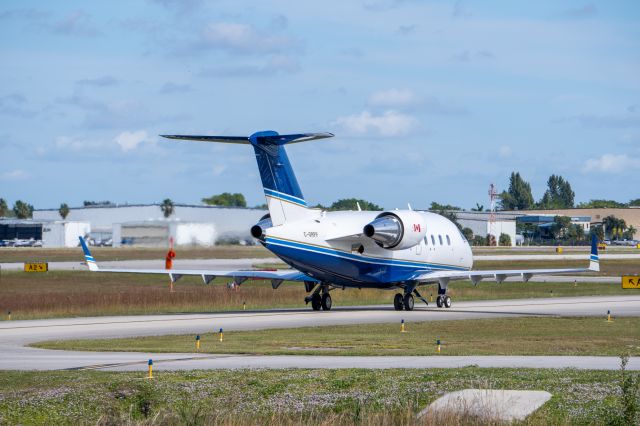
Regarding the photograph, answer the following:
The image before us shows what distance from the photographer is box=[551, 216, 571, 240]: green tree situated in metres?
182

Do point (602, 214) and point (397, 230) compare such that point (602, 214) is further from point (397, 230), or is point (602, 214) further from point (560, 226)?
point (397, 230)

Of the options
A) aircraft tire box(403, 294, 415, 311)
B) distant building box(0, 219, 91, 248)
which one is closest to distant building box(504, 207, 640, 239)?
distant building box(0, 219, 91, 248)

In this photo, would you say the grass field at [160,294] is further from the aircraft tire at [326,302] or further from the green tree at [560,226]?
the green tree at [560,226]

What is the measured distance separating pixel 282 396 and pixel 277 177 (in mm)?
22326

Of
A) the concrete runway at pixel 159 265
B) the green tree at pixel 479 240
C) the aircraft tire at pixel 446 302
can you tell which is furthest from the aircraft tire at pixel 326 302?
the green tree at pixel 479 240

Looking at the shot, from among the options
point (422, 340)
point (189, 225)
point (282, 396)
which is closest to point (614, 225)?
point (189, 225)

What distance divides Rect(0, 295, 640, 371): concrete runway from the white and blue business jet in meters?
1.58

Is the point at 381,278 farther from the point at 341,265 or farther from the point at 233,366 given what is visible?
the point at 233,366

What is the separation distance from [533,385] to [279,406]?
17.1 feet

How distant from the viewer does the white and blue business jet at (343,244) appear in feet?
138

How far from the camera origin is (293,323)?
136 feet

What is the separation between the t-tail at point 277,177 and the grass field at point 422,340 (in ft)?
20.0

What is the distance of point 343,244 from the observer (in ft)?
148

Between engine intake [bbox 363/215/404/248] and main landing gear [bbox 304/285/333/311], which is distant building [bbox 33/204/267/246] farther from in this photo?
engine intake [bbox 363/215/404/248]
